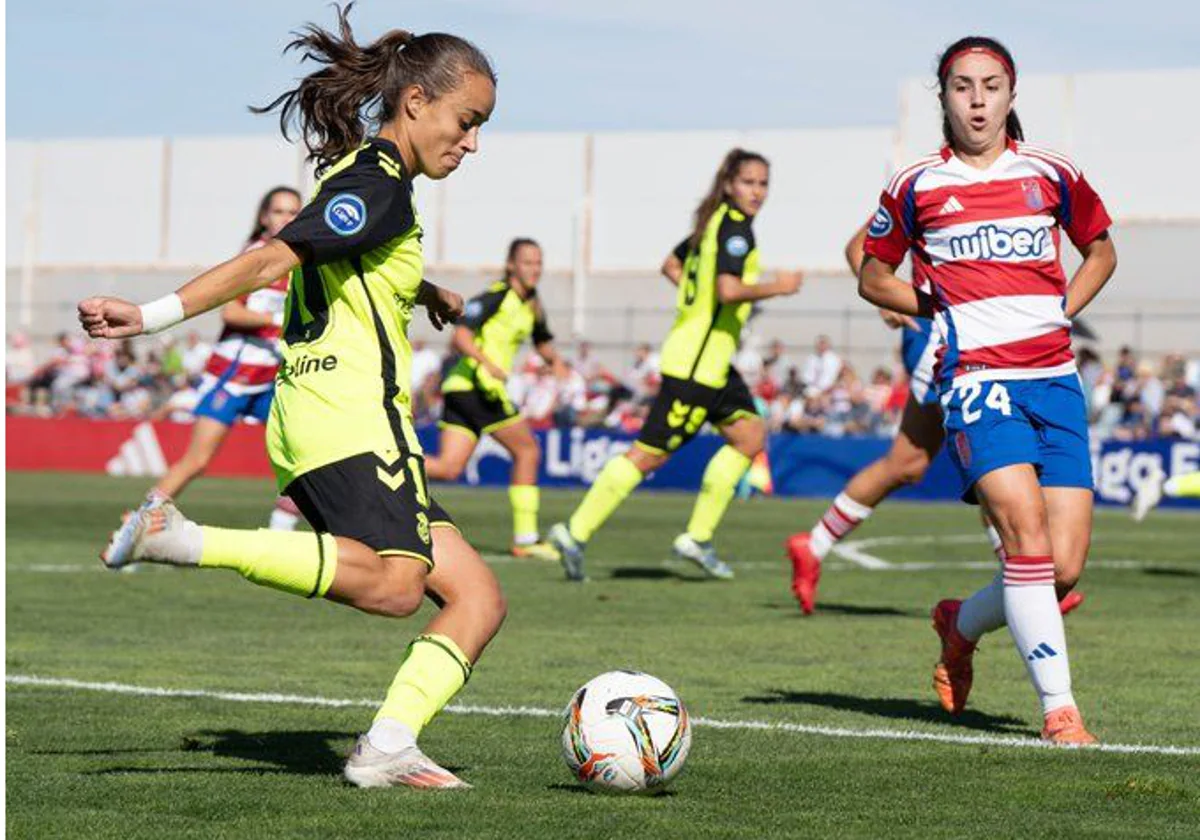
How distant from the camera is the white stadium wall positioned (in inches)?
1729

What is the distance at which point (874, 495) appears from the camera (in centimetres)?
1166

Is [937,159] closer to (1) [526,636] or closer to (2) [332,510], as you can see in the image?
(2) [332,510]

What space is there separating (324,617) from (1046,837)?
690 cm

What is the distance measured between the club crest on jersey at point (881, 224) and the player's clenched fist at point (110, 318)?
301 cm

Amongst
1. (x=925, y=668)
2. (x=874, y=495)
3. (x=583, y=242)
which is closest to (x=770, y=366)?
(x=583, y=242)

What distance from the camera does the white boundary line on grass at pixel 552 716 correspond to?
677cm

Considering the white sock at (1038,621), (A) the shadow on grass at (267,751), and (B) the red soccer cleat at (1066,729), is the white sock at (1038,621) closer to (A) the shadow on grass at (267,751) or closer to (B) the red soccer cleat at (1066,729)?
(B) the red soccer cleat at (1066,729)

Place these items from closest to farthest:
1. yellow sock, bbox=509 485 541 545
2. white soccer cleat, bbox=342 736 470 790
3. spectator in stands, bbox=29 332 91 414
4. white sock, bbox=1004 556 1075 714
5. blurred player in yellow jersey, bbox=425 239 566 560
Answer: white soccer cleat, bbox=342 736 470 790
white sock, bbox=1004 556 1075 714
blurred player in yellow jersey, bbox=425 239 566 560
yellow sock, bbox=509 485 541 545
spectator in stands, bbox=29 332 91 414

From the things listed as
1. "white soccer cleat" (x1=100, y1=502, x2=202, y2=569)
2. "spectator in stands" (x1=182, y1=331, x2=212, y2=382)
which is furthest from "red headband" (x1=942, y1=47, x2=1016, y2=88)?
"spectator in stands" (x1=182, y1=331, x2=212, y2=382)

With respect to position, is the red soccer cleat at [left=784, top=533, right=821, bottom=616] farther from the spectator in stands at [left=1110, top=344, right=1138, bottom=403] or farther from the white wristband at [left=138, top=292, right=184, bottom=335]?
the spectator in stands at [left=1110, top=344, right=1138, bottom=403]

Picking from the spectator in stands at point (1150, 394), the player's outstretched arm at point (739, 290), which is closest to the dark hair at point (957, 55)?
the player's outstretched arm at point (739, 290)

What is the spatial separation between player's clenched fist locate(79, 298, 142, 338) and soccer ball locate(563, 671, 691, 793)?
160 cm

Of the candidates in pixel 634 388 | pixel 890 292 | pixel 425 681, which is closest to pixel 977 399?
pixel 890 292

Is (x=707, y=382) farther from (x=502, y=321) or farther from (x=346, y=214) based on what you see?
(x=346, y=214)
